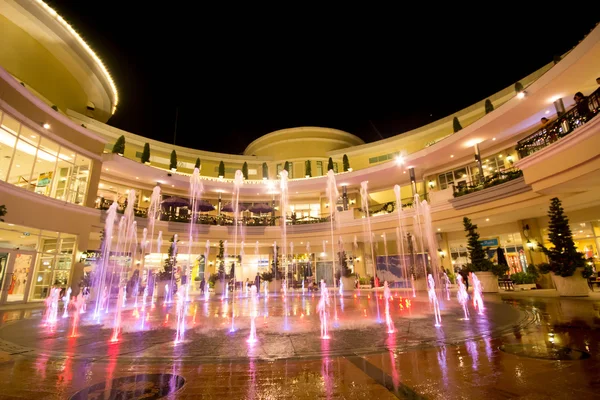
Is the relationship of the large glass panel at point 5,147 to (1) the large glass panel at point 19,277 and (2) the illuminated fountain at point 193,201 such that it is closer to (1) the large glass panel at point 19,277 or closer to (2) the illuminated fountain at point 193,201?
(1) the large glass panel at point 19,277

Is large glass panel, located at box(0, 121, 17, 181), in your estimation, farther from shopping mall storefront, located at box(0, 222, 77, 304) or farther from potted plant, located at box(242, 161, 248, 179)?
potted plant, located at box(242, 161, 248, 179)

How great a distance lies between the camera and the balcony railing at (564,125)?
31.3 ft

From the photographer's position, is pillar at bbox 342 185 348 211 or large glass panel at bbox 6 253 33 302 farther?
pillar at bbox 342 185 348 211

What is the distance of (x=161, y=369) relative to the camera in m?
4.17

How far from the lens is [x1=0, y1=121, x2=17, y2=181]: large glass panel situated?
13817mm

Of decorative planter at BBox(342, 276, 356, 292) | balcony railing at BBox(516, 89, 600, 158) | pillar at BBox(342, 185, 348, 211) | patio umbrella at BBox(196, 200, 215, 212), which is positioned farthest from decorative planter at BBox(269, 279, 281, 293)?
balcony railing at BBox(516, 89, 600, 158)

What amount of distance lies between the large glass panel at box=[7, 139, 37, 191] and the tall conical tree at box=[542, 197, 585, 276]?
2466 centimetres

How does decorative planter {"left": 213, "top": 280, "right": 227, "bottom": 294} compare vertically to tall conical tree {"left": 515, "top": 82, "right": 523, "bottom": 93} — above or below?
below

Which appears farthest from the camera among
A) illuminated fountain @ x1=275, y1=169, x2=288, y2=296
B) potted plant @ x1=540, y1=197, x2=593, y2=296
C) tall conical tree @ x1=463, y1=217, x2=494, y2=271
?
illuminated fountain @ x1=275, y1=169, x2=288, y2=296

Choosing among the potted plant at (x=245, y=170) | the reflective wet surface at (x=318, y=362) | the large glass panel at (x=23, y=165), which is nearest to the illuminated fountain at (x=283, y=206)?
the potted plant at (x=245, y=170)

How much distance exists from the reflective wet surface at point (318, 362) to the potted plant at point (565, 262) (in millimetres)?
6143

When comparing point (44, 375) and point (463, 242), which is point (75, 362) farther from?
point (463, 242)

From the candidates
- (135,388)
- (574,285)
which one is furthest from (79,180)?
(574,285)

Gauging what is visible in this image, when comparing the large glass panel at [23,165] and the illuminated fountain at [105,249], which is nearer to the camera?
the large glass panel at [23,165]
